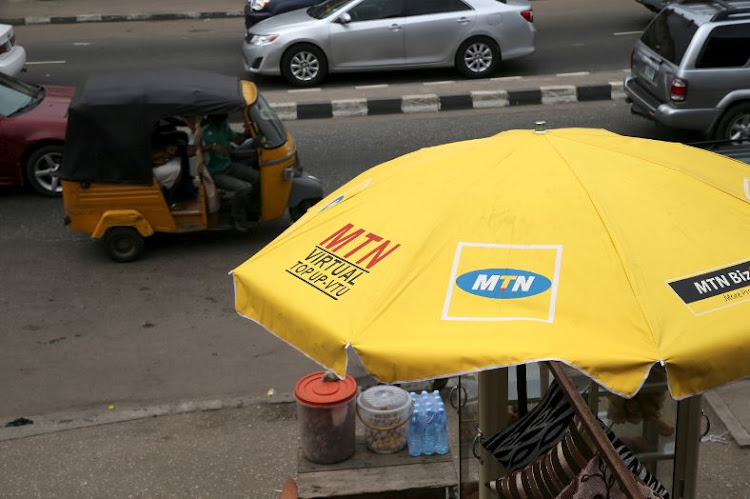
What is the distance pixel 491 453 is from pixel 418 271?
3.29 feet

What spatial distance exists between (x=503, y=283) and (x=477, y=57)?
40.1 feet

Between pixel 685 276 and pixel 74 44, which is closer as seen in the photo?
pixel 685 276

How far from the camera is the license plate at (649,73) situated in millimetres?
11930

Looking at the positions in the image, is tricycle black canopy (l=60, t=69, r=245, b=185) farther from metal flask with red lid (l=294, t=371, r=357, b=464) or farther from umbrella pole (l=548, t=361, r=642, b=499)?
umbrella pole (l=548, t=361, r=642, b=499)

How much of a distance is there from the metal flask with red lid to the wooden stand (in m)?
0.06

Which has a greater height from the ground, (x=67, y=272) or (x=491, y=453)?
(x=491, y=453)

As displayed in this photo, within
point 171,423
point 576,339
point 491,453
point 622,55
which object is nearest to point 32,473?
point 171,423

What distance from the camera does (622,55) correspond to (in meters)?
16.6

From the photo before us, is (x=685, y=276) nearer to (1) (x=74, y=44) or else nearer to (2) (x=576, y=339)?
(2) (x=576, y=339)

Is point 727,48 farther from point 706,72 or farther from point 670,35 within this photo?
point 670,35

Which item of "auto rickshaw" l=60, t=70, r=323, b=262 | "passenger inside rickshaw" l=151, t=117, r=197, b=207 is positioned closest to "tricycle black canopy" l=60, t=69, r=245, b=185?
"auto rickshaw" l=60, t=70, r=323, b=262

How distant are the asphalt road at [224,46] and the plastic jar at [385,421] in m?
10.6

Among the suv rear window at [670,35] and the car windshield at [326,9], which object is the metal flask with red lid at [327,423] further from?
the car windshield at [326,9]

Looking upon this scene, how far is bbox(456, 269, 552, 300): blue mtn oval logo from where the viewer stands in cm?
350
